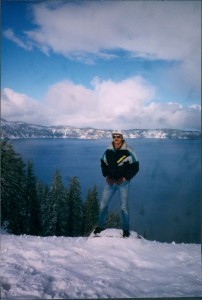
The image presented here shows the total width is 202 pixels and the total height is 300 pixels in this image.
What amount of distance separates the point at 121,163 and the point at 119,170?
0.48 feet

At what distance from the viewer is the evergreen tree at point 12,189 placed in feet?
31.0

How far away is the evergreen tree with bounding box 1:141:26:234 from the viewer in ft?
31.0

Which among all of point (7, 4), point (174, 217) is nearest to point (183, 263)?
point (7, 4)

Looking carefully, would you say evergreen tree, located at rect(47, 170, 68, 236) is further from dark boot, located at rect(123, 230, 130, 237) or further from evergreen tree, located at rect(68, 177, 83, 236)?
dark boot, located at rect(123, 230, 130, 237)

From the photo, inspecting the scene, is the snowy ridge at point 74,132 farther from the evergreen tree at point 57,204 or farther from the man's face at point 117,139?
the evergreen tree at point 57,204

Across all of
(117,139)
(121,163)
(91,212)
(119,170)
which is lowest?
(91,212)

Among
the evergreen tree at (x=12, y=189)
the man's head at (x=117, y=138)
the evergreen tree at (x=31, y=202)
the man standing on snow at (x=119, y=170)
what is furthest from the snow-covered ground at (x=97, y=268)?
the evergreen tree at (x=31, y=202)

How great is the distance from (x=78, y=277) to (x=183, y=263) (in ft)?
5.92

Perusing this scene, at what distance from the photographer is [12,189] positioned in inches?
395

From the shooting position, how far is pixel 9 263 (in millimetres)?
4016

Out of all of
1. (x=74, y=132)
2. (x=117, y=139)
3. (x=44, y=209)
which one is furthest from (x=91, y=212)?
(x=117, y=139)

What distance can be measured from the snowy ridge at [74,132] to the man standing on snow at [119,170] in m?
0.35

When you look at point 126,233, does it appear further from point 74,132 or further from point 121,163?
point 74,132

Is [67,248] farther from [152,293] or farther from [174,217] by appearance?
[174,217]
